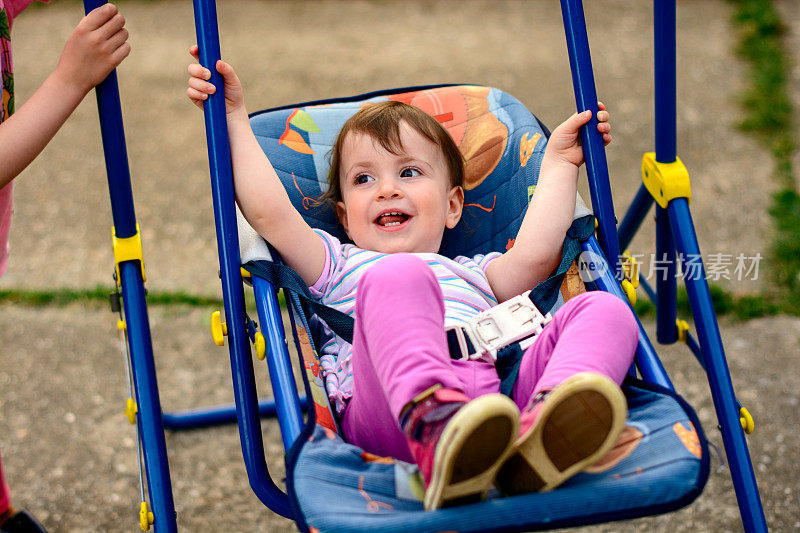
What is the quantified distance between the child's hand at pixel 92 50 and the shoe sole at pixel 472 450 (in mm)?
889

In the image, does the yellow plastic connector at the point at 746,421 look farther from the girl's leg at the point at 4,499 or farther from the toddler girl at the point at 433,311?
the girl's leg at the point at 4,499

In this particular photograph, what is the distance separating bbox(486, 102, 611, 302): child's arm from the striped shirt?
68mm

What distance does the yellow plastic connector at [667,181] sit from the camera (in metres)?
1.75

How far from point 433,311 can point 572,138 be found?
0.63m

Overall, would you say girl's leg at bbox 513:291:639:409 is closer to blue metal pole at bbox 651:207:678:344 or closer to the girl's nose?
the girl's nose

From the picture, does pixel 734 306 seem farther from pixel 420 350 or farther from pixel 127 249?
pixel 127 249

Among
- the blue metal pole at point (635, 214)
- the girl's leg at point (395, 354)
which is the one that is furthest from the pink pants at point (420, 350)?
the blue metal pole at point (635, 214)

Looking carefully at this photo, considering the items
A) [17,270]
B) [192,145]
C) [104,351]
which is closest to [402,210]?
[104,351]

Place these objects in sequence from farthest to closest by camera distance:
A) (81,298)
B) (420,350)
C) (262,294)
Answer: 1. (81,298)
2. (262,294)
3. (420,350)

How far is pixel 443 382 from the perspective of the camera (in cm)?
114

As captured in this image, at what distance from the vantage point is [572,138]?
1677 millimetres

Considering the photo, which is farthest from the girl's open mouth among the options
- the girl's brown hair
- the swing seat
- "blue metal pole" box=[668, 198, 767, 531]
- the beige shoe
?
the beige shoe

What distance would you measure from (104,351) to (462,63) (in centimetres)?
236

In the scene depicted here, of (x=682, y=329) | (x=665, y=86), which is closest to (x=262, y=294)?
(x=665, y=86)
